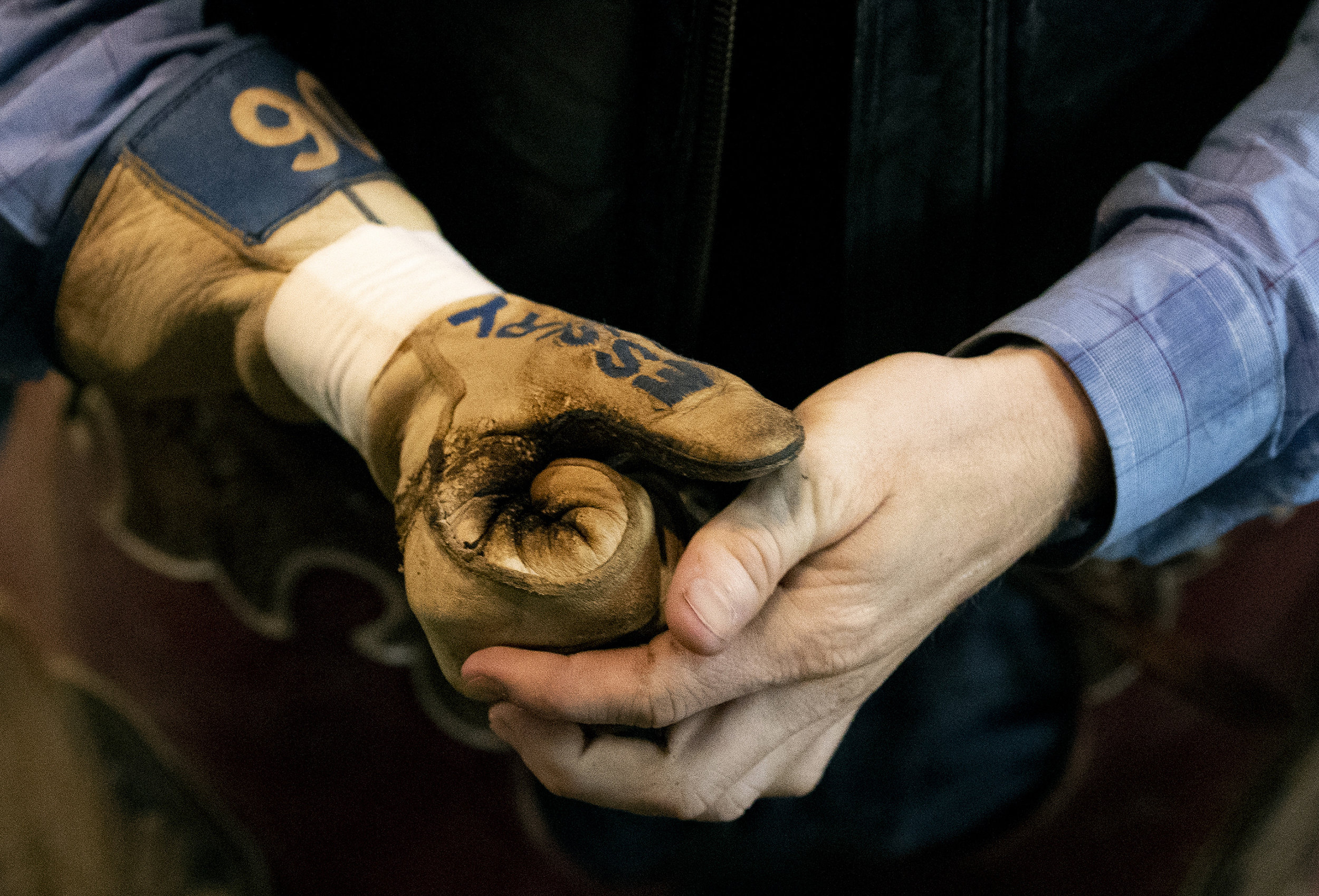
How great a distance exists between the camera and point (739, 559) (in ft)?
1.43

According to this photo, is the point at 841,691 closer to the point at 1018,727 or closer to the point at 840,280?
the point at 840,280

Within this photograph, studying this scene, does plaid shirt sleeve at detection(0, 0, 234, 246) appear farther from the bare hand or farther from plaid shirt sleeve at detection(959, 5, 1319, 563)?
plaid shirt sleeve at detection(959, 5, 1319, 563)

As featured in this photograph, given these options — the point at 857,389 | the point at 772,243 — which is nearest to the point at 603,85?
the point at 772,243

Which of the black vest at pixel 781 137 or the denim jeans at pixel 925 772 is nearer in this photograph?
the black vest at pixel 781 137

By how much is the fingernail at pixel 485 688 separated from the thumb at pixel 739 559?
11 centimetres

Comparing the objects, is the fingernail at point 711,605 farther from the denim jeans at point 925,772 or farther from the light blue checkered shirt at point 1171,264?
the denim jeans at point 925,772

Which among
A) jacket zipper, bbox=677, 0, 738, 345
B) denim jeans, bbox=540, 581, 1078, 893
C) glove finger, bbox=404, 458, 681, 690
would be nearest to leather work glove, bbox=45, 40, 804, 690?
glove finger, bbox=404, 458, 681, 690

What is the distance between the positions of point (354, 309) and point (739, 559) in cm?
32

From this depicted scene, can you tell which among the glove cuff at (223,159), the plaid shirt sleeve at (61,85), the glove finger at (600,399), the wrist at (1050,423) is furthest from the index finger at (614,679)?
the plaid shirt sleeve at (61,85)

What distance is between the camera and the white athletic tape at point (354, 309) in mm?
553

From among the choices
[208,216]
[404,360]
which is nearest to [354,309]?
[404,360]

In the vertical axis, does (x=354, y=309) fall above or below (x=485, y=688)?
above

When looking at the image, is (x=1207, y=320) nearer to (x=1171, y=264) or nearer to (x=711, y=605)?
(x=1171, y=264)

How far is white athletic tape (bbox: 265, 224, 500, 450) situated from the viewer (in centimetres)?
55
